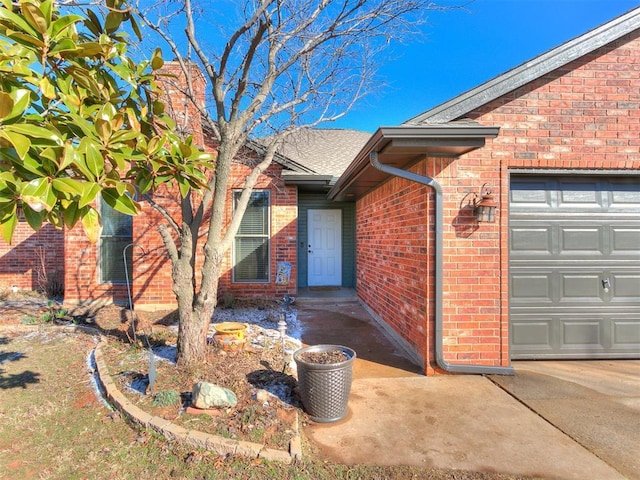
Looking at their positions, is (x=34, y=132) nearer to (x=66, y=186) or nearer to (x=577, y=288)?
(x=66, y=186)

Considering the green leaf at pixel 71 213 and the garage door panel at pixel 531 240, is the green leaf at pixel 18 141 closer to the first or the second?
the green leaf at pixel 71 213

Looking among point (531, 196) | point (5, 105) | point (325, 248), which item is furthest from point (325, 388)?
point (325, 248)

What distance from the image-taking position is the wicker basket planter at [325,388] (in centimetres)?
301

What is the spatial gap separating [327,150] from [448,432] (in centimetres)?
982

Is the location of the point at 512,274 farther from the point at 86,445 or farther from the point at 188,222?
the point at 86,445

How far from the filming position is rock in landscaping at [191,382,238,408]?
299cm

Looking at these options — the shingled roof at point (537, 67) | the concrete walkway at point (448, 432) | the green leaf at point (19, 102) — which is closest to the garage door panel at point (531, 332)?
the concrete walkway at point (448, 432)

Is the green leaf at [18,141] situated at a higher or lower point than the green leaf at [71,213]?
higher

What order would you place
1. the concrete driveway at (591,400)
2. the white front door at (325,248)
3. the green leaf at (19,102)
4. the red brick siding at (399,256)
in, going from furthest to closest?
1. the white front door at (325,248)
2. the red brick siding at (399,256)
3. the concrete driveway at (591,400)
4. the green leaf at (19,102)

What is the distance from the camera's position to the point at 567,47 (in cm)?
403

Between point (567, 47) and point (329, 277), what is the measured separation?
24.3 feet

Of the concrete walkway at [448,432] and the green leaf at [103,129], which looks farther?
the concrete walkway at [448,432]

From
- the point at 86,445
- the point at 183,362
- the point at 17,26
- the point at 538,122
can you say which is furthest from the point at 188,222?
the point at 538,122

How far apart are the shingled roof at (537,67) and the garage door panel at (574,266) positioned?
1198 mm
